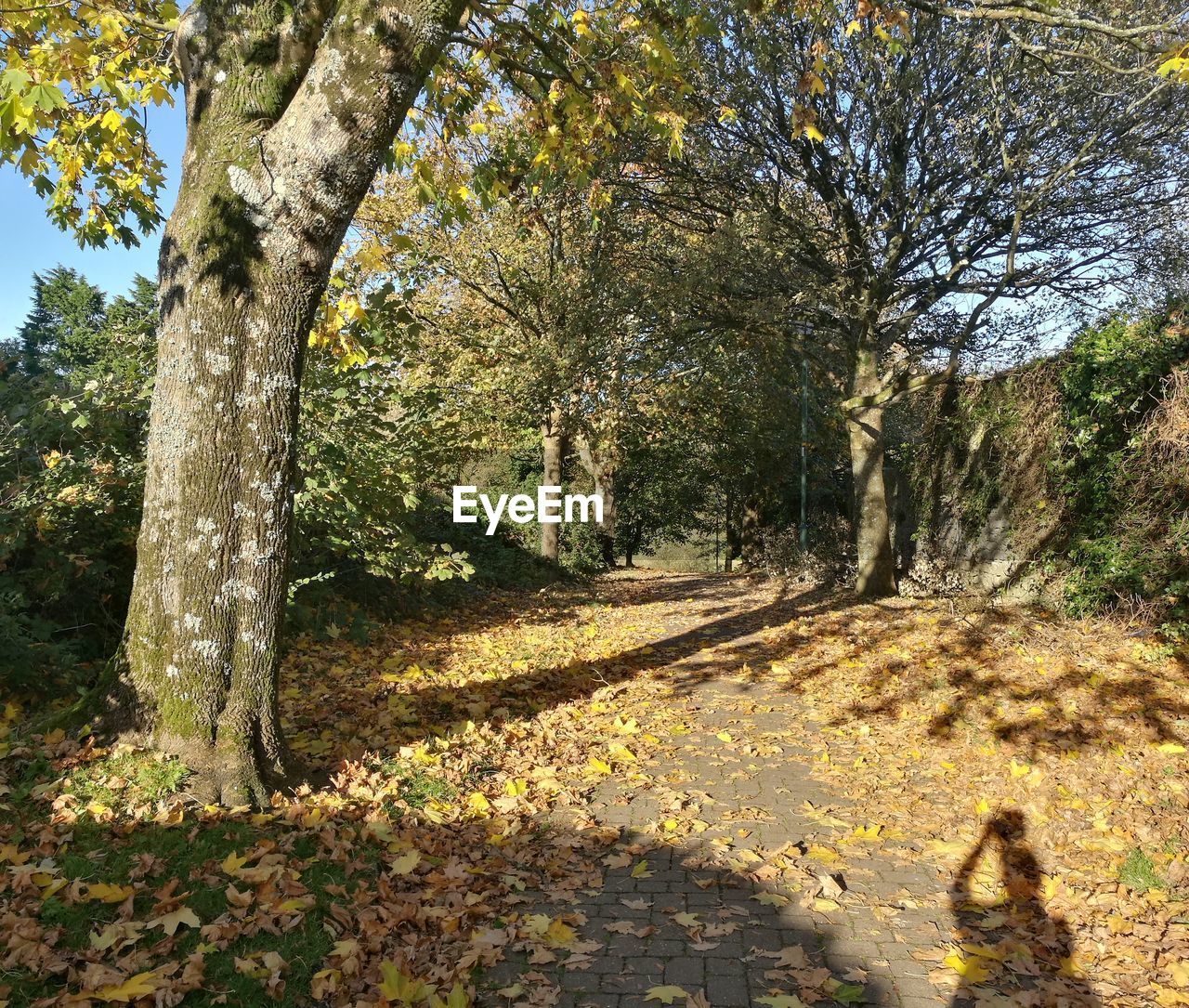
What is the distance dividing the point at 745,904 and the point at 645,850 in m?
0.74

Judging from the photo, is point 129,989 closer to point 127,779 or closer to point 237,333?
point 127,779

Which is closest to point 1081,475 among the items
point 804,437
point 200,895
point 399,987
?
point 804,437

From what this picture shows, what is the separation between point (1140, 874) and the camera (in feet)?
13.1

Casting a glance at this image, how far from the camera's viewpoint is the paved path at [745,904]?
10.7ft

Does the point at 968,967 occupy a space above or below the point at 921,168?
below

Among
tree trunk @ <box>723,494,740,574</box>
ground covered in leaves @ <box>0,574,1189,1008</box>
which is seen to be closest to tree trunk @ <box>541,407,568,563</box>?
tree trunk @ <box>723,494,740,574</box>

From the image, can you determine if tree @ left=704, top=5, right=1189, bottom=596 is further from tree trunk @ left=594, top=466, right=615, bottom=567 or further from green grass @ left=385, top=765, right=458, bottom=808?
tree trunk @ left=594, top=466, right=615, bottom=567

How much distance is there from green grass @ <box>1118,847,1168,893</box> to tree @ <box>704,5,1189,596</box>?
6932mm

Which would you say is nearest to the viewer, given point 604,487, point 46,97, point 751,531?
point 46,97

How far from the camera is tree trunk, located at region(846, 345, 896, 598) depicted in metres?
11.7

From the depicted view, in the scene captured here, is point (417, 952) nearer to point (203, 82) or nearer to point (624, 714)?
point (624, 714)

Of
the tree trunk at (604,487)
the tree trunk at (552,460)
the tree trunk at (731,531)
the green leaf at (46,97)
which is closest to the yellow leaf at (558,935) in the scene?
the green leaf at (46,97)

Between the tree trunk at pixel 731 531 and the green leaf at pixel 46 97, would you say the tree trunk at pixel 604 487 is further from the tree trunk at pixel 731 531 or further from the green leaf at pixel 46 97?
the green leaf at pixel 46 97

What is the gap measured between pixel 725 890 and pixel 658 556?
23362mm
